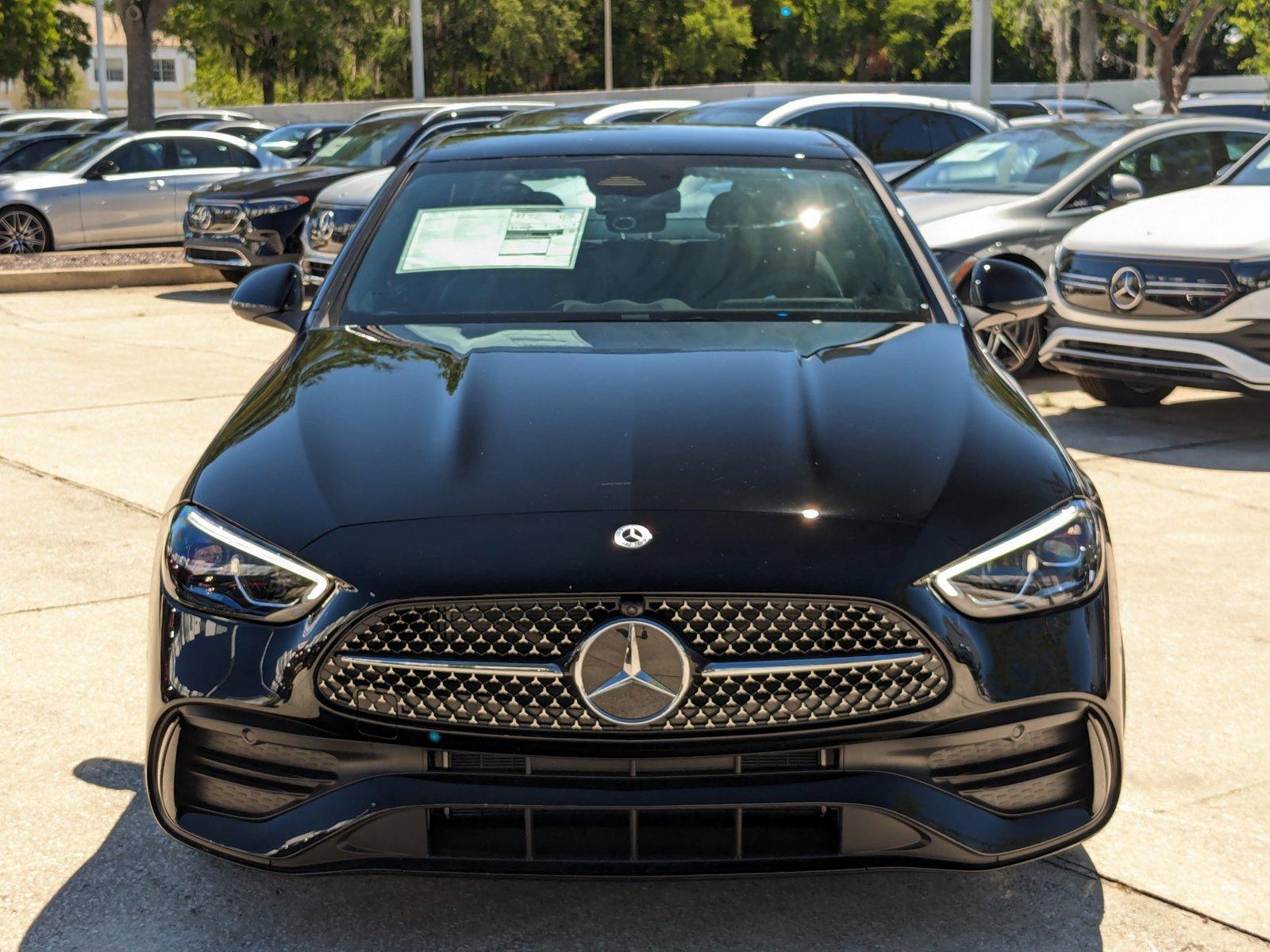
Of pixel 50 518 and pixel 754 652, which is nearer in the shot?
pixel 754 652

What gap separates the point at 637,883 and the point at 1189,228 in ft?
21.1

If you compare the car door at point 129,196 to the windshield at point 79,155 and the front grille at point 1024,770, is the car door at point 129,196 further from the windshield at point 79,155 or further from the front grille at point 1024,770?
the front grille at point 1024,770

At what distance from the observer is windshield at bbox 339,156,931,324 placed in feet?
14.0

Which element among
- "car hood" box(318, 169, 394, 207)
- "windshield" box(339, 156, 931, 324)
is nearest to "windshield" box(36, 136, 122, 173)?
"car hood" box(318, 169, 394, 207)

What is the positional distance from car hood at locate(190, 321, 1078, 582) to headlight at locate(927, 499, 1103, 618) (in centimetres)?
4

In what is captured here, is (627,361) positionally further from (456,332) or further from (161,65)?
(161,65)

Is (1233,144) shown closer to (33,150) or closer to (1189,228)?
(1189,228)

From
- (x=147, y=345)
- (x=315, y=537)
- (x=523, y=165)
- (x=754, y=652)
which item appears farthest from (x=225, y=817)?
(x=147, y=345)

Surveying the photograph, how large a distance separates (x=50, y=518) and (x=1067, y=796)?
4794mm

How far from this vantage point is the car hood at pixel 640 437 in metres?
3.08

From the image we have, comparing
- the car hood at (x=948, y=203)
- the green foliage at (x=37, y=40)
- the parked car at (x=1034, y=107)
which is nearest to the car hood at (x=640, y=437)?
the car hood at (x=948, y=203)

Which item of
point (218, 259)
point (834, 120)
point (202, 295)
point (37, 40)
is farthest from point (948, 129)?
point (37, 40)

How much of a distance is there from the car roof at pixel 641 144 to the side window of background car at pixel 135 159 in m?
14.5

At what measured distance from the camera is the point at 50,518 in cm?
668
